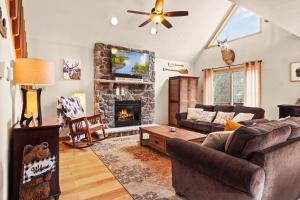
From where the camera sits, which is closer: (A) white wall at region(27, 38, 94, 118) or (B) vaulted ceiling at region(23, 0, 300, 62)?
(B) vaulted ceiling at region(23, 0, 300, 62)

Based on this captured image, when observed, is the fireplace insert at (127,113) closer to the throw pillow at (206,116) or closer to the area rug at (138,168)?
the area rug at (138,168)

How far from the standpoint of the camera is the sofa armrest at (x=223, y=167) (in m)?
1.18

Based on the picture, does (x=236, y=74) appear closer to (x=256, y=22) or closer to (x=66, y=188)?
(x=256, y=22)

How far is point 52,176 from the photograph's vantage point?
1.81m

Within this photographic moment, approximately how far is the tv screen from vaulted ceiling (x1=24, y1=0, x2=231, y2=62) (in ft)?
0.94

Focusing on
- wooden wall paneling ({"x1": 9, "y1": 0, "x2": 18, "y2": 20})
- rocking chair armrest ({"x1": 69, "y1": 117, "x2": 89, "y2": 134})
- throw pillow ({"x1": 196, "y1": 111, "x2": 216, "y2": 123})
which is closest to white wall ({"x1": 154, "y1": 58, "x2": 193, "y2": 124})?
throw pillow ({"x1": 196, "y1": 111, "x2": 216, "y2": 123})

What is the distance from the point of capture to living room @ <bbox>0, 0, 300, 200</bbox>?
4.79 ft

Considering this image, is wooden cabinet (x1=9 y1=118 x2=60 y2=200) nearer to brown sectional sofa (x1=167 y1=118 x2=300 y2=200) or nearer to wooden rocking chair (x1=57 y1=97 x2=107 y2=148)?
brown sectional sofa (x1=167 y1=118 x2=300 y2=200)

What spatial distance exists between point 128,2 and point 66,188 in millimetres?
4042

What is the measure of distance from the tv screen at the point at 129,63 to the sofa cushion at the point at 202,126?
2.31 meters

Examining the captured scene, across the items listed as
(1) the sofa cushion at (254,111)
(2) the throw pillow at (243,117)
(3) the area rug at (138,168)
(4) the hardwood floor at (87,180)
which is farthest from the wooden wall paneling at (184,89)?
(4) the hardwood floor at (87,180)

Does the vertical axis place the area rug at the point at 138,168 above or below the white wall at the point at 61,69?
below

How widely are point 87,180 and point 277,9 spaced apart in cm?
360

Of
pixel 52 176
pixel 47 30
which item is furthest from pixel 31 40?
pixel 52 176
